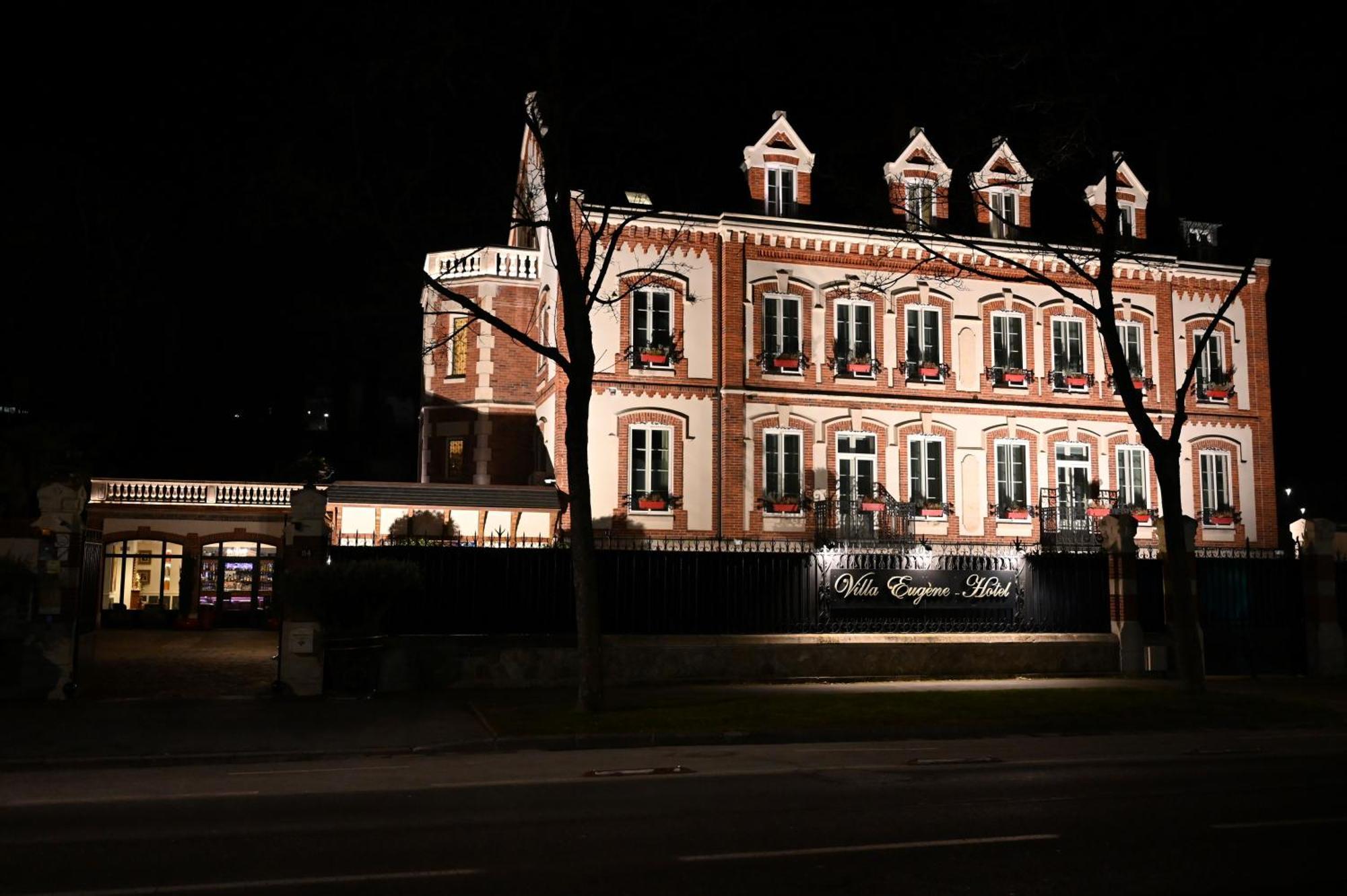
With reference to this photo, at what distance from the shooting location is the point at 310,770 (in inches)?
500

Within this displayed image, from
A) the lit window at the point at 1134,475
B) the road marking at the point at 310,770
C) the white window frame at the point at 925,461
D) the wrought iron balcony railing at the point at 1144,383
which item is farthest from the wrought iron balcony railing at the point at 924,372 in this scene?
the road marking at the point at 310,770

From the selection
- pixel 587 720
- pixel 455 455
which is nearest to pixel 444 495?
pixel 455 455

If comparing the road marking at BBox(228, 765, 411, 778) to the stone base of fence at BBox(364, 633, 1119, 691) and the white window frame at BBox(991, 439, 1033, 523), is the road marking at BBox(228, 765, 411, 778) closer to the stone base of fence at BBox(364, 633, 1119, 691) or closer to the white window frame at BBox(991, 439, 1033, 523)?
the stone base of fence at BBox(364, 633, 1119, 691)

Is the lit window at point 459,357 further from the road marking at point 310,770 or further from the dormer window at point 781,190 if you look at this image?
the road marking at point 310,770

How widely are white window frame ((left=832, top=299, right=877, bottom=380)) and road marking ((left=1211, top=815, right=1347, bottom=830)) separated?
22.5m

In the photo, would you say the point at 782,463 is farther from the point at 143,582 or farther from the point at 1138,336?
the point at 143,582

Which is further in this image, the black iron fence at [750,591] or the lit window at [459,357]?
the lit window at [459,357]

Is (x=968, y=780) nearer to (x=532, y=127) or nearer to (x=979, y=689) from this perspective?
(x=979, y=689)

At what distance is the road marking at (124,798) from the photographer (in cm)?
1035

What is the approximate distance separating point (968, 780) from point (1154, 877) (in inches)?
160

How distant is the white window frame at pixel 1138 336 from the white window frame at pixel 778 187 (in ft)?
33.8

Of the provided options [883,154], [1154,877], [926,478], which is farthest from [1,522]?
[883,154]

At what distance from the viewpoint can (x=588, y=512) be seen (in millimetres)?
17219

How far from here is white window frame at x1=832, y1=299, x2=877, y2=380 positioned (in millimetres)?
31312
